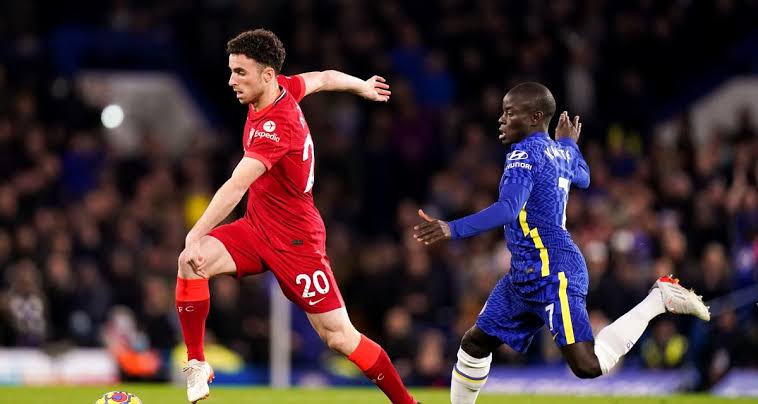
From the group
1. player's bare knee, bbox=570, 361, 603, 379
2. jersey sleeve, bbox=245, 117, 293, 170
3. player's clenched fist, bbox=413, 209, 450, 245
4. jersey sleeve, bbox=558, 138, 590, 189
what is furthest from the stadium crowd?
player's clenched fist, bbox=413, 209, 450, 245

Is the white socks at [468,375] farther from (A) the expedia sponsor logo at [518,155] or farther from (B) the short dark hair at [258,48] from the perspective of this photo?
(B) the short dark hair at [258,48]

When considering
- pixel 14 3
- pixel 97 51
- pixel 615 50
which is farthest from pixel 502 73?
pixel 14 3

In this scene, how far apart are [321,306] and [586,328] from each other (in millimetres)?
1708

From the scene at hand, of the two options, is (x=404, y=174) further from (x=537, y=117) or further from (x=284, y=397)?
(x=537, y=117)

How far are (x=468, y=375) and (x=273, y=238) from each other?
5.21 feet

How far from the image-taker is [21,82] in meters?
17.7

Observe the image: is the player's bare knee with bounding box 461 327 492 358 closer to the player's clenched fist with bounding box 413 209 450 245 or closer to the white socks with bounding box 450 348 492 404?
the white socks with bounding box 450 348 492 404

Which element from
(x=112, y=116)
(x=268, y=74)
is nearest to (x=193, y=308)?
(x=268, y=74)

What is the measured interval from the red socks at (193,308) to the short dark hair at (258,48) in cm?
148

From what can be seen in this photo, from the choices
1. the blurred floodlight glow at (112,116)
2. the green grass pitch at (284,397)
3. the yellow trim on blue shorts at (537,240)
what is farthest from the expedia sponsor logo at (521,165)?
the blurred floodlight glow at (112,116)

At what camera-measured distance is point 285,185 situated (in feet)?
27.8

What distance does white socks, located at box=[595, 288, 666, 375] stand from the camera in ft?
26.4

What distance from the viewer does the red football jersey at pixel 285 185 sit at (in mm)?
8312

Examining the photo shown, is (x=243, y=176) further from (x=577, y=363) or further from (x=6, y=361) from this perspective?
(x=6, y=361)
